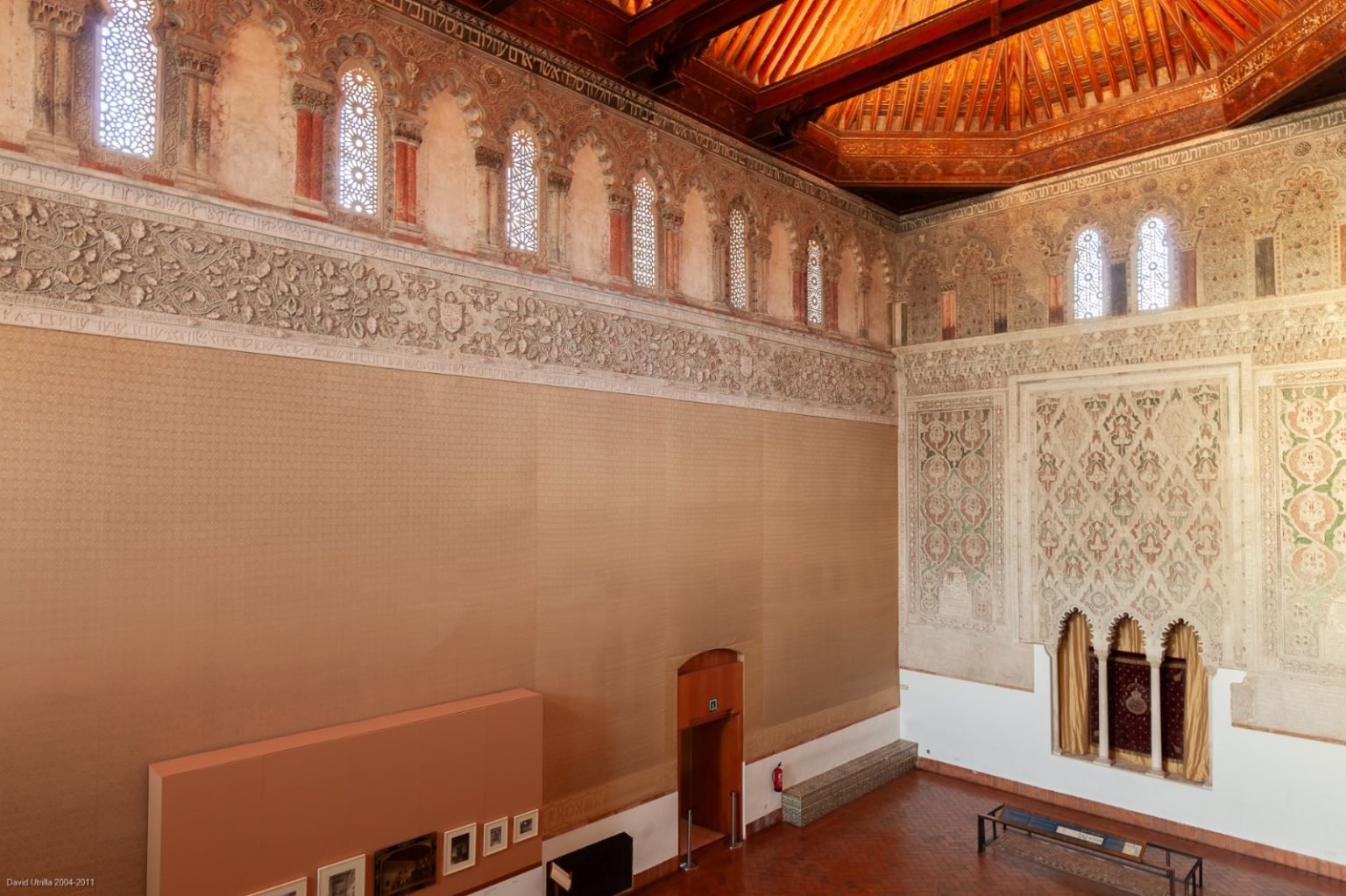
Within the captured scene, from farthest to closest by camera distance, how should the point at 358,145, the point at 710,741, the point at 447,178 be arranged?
the point at 710,741 → the point at 447,178 → the point at 358,145

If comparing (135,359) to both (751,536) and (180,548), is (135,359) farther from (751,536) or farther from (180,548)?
(751,536)

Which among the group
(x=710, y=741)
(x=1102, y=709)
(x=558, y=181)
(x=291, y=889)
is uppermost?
(x=558, y=181)

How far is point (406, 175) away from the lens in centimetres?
597

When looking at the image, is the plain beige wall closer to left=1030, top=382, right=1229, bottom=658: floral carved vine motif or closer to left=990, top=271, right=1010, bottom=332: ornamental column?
left=1030, top=382, right=1229, bottom=658: floral carved vine motif

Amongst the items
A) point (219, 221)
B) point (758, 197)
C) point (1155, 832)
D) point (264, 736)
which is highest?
point (758, 197)

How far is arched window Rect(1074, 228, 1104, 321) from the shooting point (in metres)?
9.31

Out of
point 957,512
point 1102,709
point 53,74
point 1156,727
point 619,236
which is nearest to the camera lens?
point 53,74

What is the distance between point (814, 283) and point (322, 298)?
5976 millimetres

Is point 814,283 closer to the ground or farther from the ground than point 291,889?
farther from the ground

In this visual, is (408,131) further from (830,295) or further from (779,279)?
(830,295)

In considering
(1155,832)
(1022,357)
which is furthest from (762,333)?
(1155,832)

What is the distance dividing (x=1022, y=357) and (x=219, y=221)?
8.46 metres

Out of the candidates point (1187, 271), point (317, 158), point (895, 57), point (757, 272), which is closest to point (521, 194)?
point (317, 158)

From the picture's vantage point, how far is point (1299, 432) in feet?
25.9
